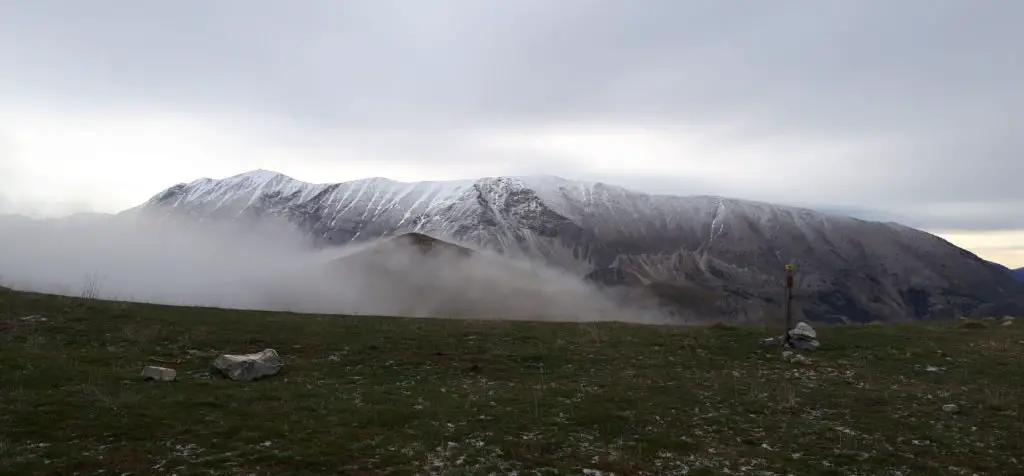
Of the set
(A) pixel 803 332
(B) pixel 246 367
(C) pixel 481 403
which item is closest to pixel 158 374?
(B) pixel 246 367

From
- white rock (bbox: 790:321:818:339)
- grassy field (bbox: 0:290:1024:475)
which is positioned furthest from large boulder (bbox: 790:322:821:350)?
grassy field (bbox: 0:290:1024:475)

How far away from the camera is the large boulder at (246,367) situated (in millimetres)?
26203

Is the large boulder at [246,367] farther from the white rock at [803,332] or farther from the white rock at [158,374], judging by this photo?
the white rock at [803,332]

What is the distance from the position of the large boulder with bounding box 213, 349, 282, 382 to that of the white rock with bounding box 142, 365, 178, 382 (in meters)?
1.95

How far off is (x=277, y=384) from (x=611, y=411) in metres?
13.5

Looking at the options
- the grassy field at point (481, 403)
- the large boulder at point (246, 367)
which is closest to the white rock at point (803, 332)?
the grassy field at point (481, 403)

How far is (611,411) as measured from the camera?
75.7ft

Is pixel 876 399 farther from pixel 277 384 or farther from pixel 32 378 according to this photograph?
pixel 32 378

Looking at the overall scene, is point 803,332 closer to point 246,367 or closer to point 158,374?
point 246,367

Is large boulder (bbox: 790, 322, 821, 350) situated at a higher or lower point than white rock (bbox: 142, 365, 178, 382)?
higher

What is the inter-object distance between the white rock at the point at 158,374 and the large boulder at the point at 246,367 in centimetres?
195

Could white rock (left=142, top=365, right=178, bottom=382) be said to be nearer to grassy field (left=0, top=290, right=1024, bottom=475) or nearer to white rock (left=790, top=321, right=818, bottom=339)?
grassy field (left=0, top=290, right=1024, bottom=475)

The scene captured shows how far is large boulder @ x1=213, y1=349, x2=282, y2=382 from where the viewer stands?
26.2 metres

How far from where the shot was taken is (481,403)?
23969 mm
